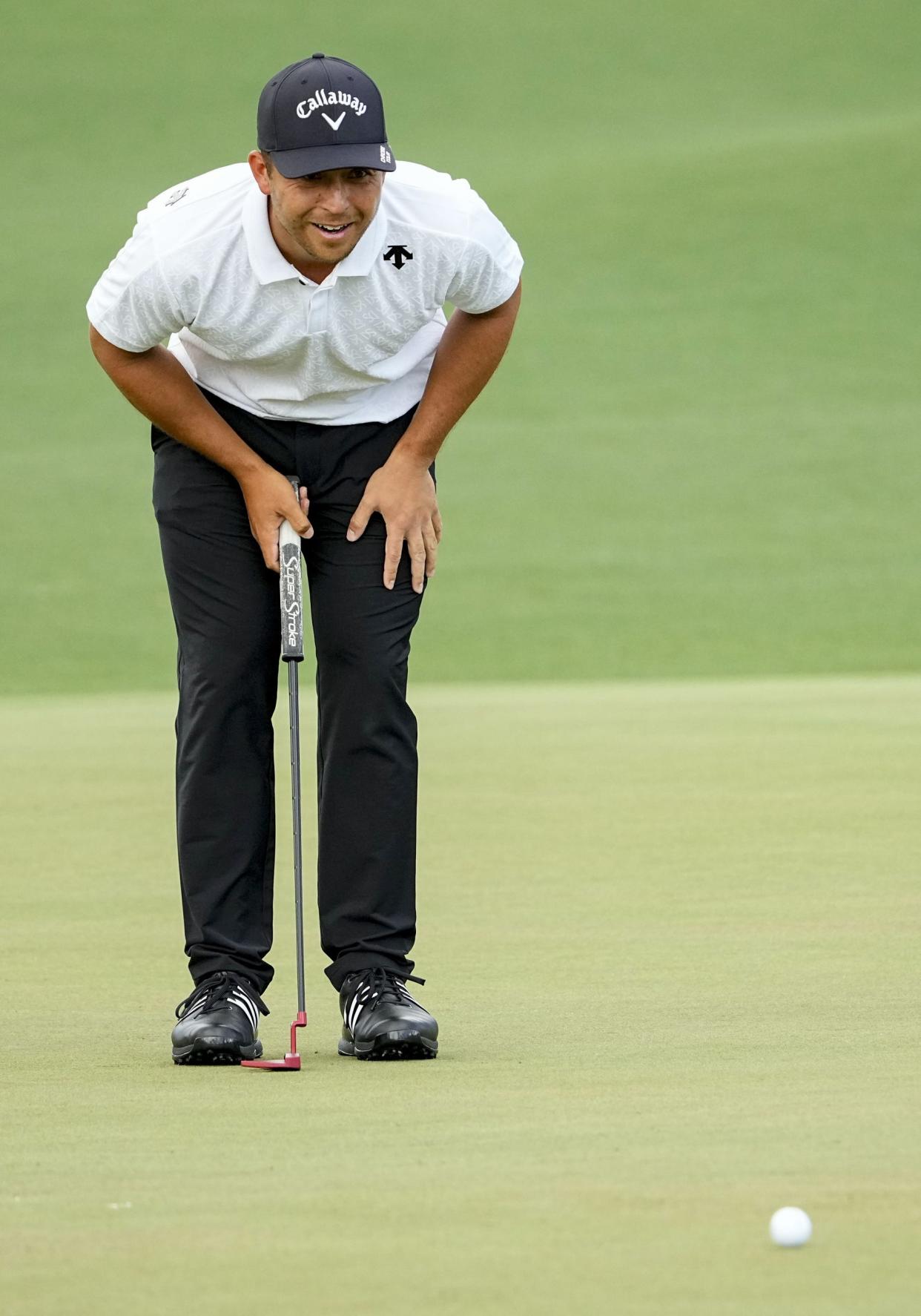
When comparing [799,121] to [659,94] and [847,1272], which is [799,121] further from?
[847,1272]

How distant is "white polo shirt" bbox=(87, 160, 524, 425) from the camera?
9.71 ft

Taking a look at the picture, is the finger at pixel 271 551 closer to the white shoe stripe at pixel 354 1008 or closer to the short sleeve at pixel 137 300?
the short sleeve at pixel 137 300

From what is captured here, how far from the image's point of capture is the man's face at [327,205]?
9.52 ft

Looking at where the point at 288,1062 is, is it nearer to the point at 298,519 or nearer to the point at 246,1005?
the point at 246,1005

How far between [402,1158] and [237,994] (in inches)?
33.9

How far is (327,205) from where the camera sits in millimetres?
2902

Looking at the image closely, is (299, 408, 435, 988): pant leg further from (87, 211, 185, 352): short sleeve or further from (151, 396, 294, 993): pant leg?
(87, 211, 185, 352): short sleeve

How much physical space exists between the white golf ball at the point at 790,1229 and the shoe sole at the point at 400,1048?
1.08m


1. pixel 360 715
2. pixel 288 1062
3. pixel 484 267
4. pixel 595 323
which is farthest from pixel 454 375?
pixel 595 323

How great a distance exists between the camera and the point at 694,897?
4.51 meters

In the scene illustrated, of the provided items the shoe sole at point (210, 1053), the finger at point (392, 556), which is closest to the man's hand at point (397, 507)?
the finger at point (392, 556)

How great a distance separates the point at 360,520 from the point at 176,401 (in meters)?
0.29

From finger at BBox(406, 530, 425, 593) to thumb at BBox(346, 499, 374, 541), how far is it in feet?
0.23

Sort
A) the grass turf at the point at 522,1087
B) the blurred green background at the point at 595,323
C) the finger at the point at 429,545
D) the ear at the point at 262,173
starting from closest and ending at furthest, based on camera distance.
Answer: the grass turf at the point at 522,1087 → the ear at the point at 262,173 → the finger at the point at 429,545 → the blurred green background at the point at 595,323
